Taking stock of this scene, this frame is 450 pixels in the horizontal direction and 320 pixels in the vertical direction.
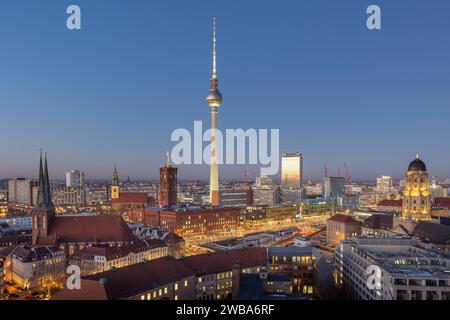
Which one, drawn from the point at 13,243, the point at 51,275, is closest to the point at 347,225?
the point at 51,275

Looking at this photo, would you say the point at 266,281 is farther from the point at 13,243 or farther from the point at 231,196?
the point at 231,196

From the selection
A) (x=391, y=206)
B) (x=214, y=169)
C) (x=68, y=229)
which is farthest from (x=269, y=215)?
(x=68, y=229)

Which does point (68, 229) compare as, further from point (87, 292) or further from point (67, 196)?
point (67, 196)

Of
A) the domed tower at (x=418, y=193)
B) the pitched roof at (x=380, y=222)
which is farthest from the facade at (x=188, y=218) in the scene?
the domed tower at (x=418, y=193)

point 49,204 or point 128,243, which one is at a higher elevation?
point 49,204

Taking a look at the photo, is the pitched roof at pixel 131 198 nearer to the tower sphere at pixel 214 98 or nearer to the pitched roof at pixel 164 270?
the tower sphere at pixel 214 98
